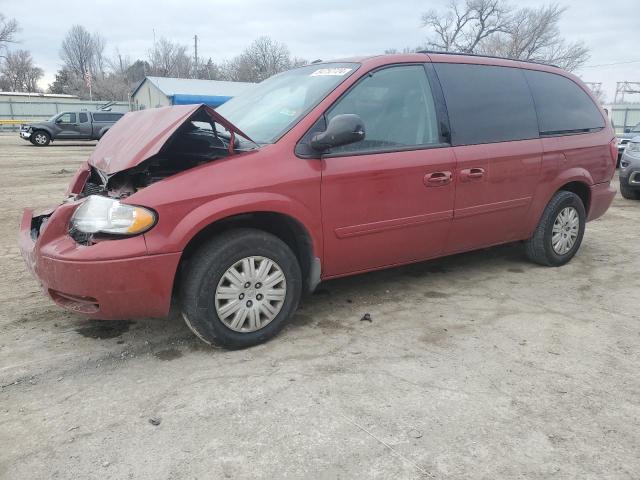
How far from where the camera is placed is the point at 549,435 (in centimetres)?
240

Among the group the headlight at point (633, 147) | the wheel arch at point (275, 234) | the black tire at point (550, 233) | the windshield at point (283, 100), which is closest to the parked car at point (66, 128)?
the headlight at point (633, 147)

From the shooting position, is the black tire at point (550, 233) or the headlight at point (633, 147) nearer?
the black tire at point (550, 233)

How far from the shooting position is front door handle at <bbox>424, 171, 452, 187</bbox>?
374 cm

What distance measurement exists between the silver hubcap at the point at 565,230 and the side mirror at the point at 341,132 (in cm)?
262

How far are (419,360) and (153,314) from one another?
160 centimetres

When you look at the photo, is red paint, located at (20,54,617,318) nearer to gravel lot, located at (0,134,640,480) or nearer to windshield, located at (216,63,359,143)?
windshield, located at (216,63,359,143)

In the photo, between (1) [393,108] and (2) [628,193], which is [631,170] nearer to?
(2) [628,193]

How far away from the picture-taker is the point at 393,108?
3717mm

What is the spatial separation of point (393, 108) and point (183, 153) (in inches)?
59.5

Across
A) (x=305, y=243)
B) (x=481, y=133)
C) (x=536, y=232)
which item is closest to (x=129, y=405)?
(x=305, y=243)

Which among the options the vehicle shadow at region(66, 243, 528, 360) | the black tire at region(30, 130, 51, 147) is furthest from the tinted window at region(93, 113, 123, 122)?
the vehicle shadow at region(66, 243, 528, 360)

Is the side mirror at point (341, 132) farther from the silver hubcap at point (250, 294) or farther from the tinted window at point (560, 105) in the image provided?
the tinted window at point (560, 105)

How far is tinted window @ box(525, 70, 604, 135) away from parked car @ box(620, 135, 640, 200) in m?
4.72

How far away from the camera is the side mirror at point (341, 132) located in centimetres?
312
